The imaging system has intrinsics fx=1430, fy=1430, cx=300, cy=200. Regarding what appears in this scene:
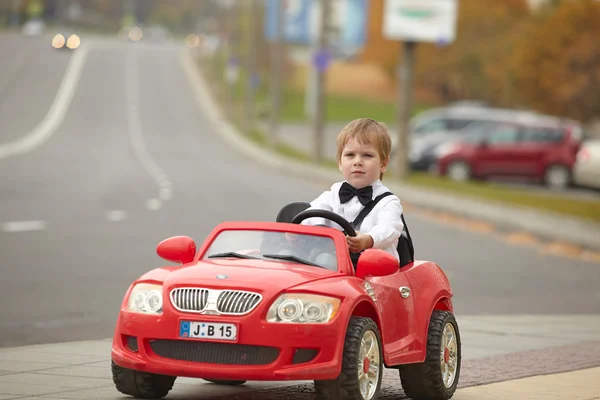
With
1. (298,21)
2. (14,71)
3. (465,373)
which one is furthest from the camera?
(298,21)

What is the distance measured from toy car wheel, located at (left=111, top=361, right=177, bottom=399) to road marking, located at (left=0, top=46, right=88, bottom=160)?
3881 centimetres

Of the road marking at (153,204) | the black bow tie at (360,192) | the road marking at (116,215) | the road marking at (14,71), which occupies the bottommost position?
the road marking at (14,71)

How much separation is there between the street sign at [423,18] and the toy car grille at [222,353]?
1339 inches

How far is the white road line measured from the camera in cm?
3009

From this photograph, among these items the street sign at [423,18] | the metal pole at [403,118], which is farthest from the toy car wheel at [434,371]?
the street sign at [423,18]

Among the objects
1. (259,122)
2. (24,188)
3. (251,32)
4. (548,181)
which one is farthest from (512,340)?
(259,122)

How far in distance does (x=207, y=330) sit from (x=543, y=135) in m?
35.4

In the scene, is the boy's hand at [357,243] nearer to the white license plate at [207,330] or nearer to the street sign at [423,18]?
the white license plate at [207,330]

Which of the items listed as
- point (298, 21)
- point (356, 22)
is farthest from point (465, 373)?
point (356, 22)

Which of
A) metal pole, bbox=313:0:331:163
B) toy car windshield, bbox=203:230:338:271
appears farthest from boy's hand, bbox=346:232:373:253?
metal pole, bbox=313:0:331:163

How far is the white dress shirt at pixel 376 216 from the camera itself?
758 centimetres

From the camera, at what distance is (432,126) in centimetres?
5181

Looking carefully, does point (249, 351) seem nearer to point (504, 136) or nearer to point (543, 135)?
point (504, 136)

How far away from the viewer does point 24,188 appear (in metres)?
30.6
